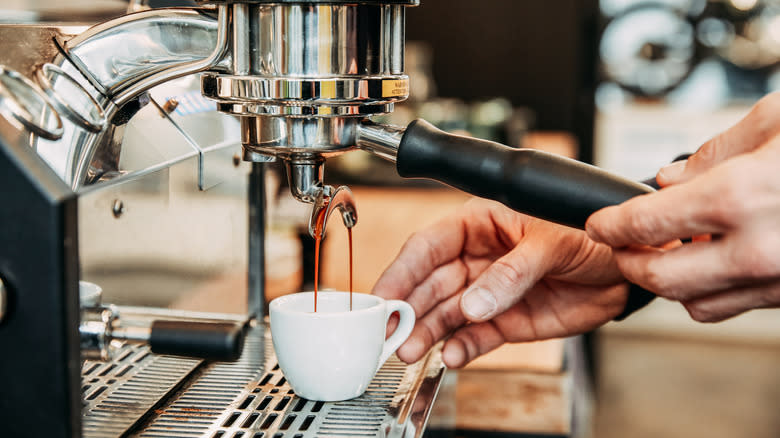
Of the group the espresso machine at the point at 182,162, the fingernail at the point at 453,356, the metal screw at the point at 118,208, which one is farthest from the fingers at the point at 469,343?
the metal screw at the point at 118,208

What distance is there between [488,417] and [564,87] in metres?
3.33

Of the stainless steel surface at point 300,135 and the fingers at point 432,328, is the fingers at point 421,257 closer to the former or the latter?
the fingers at point 432,328

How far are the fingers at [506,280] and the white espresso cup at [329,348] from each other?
0.09 m

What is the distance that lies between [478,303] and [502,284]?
0.03m

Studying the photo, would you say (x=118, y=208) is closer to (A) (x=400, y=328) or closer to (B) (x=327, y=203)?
(B) (x=327, y=203)

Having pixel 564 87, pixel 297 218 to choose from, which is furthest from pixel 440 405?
pixel 564 87

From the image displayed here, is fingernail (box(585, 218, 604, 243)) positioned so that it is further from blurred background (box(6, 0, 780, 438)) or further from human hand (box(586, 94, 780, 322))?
blurred background (box(6, 0, 780, 438))

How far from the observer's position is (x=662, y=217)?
55 cm

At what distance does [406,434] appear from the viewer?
24.2 inches

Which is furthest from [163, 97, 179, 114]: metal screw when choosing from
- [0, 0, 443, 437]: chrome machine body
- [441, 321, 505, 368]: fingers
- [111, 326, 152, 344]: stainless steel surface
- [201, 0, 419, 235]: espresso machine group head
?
[441, 321, 505, 368]: fingers

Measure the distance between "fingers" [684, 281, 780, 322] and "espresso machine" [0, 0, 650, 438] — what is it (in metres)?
0.11

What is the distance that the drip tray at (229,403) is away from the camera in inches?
24.2

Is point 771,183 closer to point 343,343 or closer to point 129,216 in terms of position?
point 343,343

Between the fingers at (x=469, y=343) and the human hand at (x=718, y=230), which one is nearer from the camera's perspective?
the human hand at (x=718, y=230)
